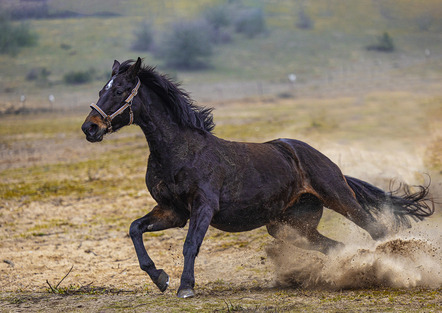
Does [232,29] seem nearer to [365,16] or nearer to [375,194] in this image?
[365,16]

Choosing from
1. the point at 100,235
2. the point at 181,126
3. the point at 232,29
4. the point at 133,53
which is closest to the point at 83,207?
the point at 100,235

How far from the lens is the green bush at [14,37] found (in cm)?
2517

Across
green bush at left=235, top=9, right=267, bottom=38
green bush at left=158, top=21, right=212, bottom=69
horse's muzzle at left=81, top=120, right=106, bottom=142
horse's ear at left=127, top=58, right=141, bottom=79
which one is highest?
green bush at left=235, top=9, right=267, bottom=38

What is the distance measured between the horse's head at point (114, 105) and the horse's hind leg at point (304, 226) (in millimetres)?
1864

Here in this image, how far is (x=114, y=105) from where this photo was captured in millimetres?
4984

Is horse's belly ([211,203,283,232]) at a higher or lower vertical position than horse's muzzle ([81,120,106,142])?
lower

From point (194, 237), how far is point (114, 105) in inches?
51.1

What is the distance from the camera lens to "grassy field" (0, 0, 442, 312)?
5562mm

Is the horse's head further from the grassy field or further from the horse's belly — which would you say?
the grassy field

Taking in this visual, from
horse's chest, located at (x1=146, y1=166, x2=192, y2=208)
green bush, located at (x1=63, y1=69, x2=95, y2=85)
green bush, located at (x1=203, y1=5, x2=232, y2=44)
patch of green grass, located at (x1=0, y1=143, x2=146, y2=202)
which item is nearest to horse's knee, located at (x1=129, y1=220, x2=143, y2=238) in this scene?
horse's chest, located at (x1=146, y1=166, x2=192, y2=208)

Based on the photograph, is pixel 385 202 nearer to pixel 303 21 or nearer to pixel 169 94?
pixel 169 94

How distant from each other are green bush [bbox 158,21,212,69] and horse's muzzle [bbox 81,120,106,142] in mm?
30284

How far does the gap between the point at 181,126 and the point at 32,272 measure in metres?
2.84

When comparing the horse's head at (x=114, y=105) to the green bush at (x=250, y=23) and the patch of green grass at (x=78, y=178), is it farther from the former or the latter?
the green bush at (x=250, y=23)
